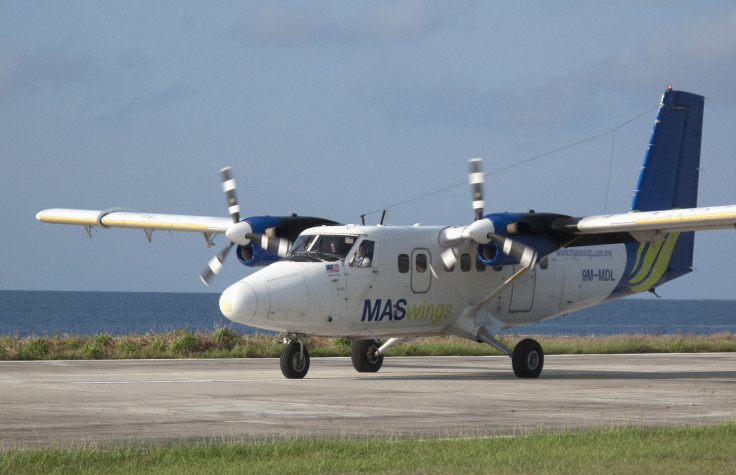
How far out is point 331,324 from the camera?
760 inches

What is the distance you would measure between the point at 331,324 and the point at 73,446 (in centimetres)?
929

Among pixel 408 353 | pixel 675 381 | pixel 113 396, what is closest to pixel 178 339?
pixel 408 353

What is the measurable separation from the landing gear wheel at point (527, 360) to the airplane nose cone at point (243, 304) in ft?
19.1

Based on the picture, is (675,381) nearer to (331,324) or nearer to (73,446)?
(331,324)

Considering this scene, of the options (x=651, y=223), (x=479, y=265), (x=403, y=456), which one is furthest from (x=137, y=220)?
(x=403, y=456)

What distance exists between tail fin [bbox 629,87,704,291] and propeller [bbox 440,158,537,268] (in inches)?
219

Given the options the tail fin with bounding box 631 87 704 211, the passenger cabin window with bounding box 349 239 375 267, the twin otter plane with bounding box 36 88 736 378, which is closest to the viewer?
the twin otter plane with bounding box 36 88 736 378

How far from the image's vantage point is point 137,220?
26359mm

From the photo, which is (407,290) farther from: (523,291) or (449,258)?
(523,291)

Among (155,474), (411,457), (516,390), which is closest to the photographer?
(155,474)

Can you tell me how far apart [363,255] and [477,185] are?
10.5 ft

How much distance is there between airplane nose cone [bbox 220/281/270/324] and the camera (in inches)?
706

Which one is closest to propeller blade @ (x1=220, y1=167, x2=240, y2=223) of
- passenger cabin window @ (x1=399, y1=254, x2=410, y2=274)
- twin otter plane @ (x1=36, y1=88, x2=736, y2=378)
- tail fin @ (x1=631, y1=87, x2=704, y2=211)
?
twin otter plane @ (x1=36, y1=88, x2=736, y2=378)

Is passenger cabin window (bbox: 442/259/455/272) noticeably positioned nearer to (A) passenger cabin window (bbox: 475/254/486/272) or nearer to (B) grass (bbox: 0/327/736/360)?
(A) passenger cabin window (bbox: 475/254/486/272)
